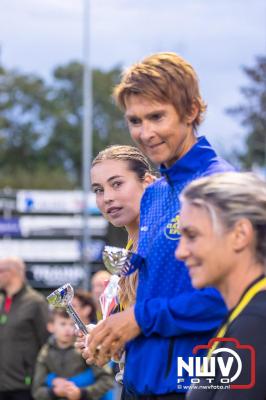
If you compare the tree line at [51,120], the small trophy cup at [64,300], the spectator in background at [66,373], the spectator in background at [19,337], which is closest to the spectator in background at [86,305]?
the spectator in background at [66,373]

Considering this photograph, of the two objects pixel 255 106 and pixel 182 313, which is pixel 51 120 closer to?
pixel 255 106

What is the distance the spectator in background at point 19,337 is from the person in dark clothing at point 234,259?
8139 millimetres

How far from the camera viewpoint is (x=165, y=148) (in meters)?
3.42

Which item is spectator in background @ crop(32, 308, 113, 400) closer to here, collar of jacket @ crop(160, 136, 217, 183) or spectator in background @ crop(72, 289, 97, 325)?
spectator in background @ crop(72, 289, 97, 325)

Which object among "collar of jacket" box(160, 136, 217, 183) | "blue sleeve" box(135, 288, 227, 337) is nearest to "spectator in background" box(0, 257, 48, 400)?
"collar of jacket" box(160, 136, 217, 183)

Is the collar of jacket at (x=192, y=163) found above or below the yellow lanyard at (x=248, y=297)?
above

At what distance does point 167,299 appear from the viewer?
3279mm

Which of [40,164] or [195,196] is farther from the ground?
[195,196]

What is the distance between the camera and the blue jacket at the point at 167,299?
3.24m

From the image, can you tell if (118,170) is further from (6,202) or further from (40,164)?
(40,164)

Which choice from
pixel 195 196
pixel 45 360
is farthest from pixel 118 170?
pixel 45 360

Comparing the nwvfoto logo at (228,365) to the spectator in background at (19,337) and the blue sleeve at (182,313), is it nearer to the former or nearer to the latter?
the blue sleeve at (182,313)

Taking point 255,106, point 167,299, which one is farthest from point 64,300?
point 255,106

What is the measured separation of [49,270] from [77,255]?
1.21 m
